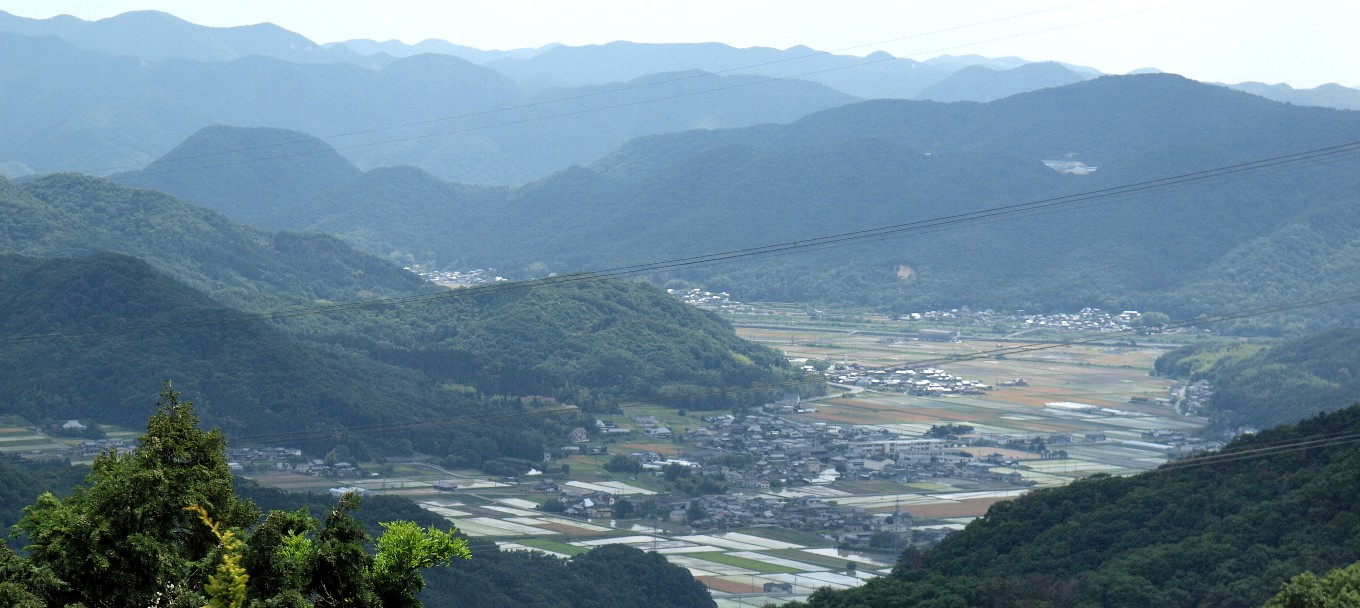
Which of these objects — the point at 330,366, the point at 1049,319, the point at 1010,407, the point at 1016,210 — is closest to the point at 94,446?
the point at 330,366

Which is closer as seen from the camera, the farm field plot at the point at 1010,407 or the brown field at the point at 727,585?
the brown field at the point at 727,585

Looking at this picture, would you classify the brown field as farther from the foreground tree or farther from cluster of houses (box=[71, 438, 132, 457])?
the foreground tree

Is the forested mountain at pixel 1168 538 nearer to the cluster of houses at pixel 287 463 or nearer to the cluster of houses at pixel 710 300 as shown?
the cluster of houses at pixel 287 463

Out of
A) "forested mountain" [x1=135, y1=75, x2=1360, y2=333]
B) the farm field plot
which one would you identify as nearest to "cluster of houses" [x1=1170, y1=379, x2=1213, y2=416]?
the farm field plot

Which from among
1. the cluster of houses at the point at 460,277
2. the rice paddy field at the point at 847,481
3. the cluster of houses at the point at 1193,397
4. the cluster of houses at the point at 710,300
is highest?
the cluster of houses at the point at 460,277

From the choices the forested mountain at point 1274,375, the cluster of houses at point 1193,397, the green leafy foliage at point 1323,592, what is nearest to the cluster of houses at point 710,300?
the forested mountain at point 1274,375

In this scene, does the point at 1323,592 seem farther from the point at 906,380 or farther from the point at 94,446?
the point at 906,380
